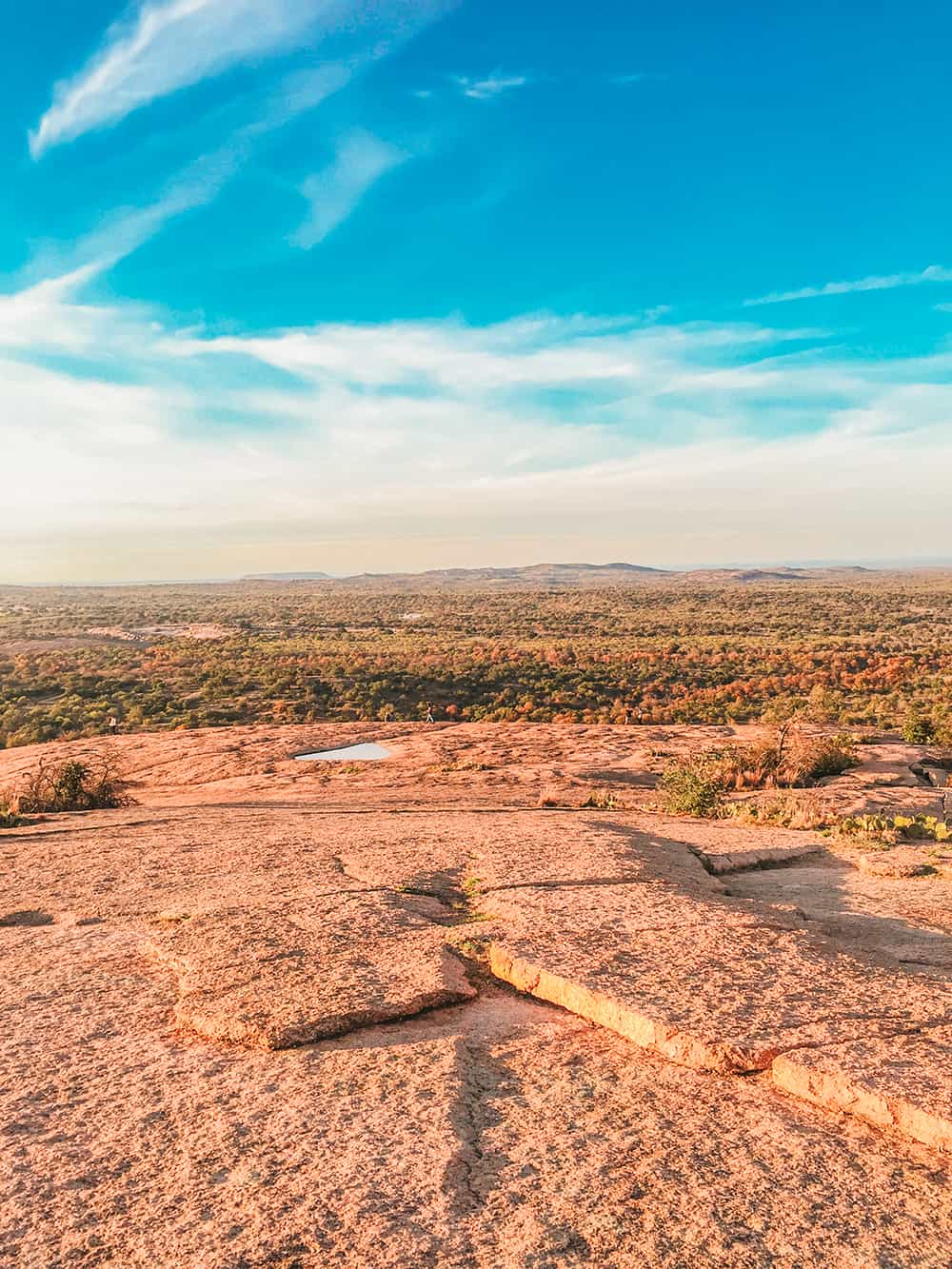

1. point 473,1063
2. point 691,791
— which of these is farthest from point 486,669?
point 473,1063

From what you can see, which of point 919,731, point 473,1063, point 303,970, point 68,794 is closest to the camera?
point 473,1063

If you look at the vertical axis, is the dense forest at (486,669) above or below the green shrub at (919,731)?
below

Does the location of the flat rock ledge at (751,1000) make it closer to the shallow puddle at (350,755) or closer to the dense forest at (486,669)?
the shallow puddle at (350,755)

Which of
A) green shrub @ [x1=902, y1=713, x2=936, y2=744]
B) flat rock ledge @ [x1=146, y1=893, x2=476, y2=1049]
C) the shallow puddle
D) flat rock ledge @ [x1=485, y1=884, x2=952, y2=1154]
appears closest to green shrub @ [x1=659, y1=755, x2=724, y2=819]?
→ flat rock ledge @ [x1=485, y1=884, x2=952, y2=1154]

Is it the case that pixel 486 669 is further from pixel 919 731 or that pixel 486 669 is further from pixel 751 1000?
pixel 751 1000

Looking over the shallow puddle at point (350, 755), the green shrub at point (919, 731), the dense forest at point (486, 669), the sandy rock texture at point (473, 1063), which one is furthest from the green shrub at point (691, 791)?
the dense forest at point (486, 669)

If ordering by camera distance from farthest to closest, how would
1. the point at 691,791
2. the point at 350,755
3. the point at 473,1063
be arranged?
the point at 350,755 < the point at 691,791 < the point at 473,1063

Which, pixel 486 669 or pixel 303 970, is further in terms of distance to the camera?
pixel 486 669
